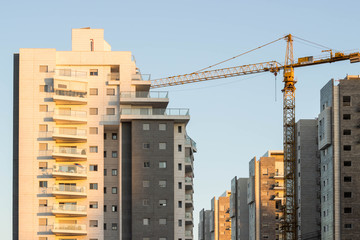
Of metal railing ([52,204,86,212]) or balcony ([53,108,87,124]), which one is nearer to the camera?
metal railing ([52,204,86,212])

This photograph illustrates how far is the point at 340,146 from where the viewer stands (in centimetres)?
15062

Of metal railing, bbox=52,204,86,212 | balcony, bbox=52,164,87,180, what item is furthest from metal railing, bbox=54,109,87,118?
metal railing, bbox=52,204,86,212

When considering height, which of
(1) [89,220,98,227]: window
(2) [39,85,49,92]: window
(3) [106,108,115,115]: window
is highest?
(2) [39,85,49,92]: window

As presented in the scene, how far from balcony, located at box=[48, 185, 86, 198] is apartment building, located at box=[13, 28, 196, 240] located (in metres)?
0.15

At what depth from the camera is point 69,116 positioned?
128875mm

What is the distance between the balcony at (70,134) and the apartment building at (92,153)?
15 cm

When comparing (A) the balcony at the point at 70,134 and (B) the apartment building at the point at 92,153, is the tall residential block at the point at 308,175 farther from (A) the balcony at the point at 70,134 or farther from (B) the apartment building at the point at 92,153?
(A) the balcony at the point at 70,134

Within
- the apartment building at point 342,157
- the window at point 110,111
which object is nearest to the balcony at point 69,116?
the window at point 110,111

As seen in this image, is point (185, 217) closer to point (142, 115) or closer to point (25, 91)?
point (142, 115)

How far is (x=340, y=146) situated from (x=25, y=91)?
56.6m

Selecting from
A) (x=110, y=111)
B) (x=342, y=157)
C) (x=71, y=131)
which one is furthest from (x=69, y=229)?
(x=342, y=157)

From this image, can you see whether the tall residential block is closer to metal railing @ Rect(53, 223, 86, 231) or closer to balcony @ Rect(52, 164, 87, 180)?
balcony @ Rect(52, 164, 87, 180)

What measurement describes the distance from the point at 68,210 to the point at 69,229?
2784mm

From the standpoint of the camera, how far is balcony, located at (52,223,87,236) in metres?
125
